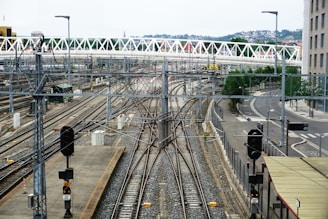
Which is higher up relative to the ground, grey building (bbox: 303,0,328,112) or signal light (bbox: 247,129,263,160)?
grey building (bbox: 303,0,328,112)

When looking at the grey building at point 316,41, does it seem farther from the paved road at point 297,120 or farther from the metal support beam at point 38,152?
the metal support beam at point 38,152

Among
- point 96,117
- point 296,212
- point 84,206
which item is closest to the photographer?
point 296,212

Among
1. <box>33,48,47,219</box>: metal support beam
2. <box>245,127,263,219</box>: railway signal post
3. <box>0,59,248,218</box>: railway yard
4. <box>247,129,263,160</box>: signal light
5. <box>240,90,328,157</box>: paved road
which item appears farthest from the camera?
<box>240,90,328,157</box>: paved road

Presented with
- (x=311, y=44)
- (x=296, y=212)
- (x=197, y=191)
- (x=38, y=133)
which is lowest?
(x=197, y=191)

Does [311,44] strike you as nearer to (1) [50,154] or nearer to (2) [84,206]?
(1) [50,154]

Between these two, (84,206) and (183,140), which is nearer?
(84,206)

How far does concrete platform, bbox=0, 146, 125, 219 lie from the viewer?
12.0m

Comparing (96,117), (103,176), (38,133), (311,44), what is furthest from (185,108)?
(38,133)

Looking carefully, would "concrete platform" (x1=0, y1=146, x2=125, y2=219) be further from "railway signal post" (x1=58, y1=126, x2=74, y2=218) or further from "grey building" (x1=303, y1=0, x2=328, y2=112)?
"grey building" (x1=303, y1=0, x2=328, y2=112)

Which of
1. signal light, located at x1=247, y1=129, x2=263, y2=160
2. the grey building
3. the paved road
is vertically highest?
the grey building

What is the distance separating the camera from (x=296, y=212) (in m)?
7.57

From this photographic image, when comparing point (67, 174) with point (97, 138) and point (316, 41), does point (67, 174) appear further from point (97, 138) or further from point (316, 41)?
point (316, 41)

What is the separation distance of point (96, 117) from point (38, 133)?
19832mm

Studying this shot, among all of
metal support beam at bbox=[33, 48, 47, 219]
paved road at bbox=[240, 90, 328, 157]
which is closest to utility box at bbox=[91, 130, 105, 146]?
paved road at bbox=[240, 90, 328, 157]
